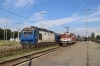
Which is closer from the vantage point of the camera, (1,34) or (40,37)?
(40,37)

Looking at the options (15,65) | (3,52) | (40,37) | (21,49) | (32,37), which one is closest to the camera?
(15,65)

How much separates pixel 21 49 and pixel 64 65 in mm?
11950

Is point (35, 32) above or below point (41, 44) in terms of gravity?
above

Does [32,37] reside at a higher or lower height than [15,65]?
higher

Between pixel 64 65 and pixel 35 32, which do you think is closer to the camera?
pixel 64 65

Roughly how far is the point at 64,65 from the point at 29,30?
709 inches

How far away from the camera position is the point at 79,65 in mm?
13398

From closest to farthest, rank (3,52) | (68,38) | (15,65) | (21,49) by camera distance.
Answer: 1. (15,65)
2. (3,52)
3. (21,49)
4. (68,38)

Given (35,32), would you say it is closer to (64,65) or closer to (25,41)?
(25,41)

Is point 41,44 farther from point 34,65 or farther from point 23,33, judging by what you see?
point 34,65

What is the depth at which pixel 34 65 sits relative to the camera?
1323cm

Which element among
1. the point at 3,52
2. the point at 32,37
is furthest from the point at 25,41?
the point at 3,52

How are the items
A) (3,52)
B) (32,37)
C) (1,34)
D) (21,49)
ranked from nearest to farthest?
(3,52) < (21,49) < (32,37) < (1,34)

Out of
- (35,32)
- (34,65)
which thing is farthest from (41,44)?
(34,65)
